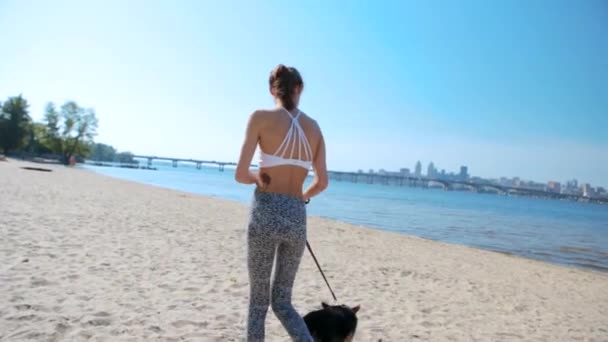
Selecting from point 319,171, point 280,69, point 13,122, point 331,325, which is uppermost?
point 13,122

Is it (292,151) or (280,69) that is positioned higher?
(280,69)

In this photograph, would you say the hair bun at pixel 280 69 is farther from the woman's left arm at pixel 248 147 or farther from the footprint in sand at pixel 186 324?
the footprint in sand at pixel 186 324

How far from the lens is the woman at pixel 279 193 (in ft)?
6.54

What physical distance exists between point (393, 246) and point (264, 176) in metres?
9.76

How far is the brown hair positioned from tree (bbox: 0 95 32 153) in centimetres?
5807

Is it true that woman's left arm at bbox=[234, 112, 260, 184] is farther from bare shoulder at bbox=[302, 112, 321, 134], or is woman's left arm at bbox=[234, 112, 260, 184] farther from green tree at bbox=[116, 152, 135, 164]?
green tree at bbox=[116, 152, 135, 164]

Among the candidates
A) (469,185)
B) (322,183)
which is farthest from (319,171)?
(469,185)

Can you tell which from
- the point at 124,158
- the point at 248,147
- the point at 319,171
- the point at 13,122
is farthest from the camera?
the point at 124,158

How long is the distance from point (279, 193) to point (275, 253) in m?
0.32

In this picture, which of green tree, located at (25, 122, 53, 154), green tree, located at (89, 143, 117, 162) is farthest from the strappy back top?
green tree, located at (89, 143, 117, 162)

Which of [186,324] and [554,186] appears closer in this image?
[186,324]

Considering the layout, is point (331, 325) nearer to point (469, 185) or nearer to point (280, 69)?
point (280, 69)

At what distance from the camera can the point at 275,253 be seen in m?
2.09

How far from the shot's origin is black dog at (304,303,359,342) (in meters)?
2.43
